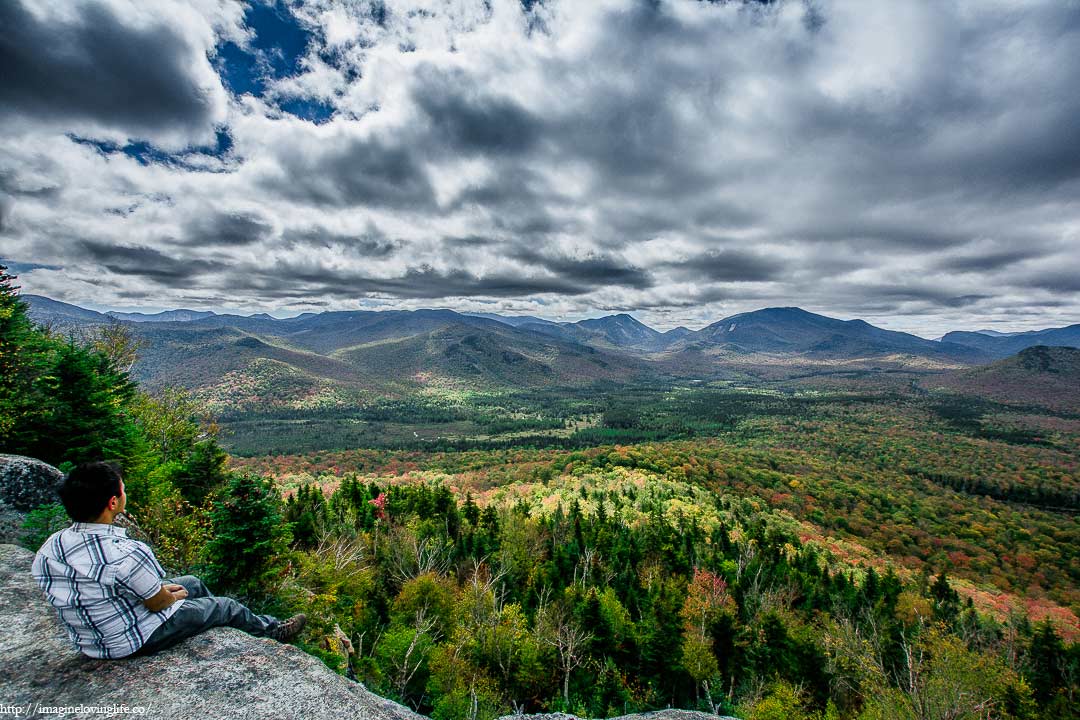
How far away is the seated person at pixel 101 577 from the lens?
19.1 feet

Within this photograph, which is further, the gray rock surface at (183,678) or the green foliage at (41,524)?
the green foliage at (41,524)

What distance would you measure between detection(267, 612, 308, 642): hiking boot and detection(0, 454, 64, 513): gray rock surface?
34.9 feet

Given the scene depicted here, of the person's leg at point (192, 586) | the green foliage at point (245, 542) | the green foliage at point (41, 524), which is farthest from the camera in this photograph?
the green foliage at point (245, 542)

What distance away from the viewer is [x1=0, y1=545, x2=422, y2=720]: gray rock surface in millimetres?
5840

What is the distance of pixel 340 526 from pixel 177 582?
33593 mm

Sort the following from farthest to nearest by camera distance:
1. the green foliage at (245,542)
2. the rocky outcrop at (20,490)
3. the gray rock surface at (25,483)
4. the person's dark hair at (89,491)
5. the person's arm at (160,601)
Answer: the green foliage at (245,542) → the gray rock surface at (25,483) → the rocky outcrop at (20,490) → the person's arm at (160,601) → the person's dark hair at (89,491)

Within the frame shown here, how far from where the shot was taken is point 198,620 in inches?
290

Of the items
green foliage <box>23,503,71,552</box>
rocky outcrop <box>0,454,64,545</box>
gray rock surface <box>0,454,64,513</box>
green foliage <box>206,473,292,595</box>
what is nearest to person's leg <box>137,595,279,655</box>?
green foliage <box>23,503,71,552</box>

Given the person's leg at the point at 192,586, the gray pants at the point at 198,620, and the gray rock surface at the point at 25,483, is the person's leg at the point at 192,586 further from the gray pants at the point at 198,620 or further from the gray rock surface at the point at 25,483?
the gray rock surface at the point at 25,483

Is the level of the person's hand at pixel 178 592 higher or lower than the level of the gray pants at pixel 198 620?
higher

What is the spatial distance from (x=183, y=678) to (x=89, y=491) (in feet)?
11.2

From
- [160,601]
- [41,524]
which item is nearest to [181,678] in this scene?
[160,601]

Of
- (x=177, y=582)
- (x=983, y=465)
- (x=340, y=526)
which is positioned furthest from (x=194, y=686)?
(x=983, y=465)

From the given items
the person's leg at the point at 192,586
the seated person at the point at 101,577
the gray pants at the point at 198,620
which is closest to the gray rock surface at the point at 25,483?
the person's leg at the point at 192,586
